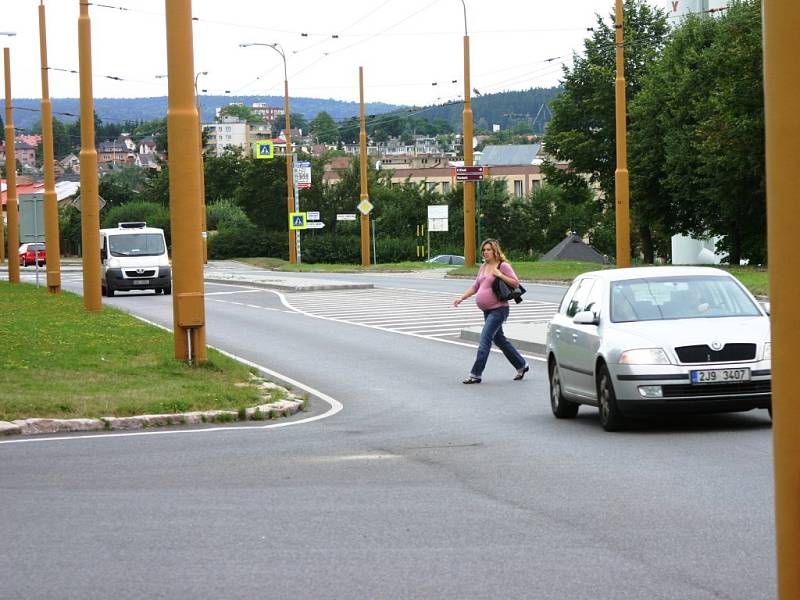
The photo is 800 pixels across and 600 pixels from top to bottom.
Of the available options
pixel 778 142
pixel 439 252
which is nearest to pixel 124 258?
pixel 778 142

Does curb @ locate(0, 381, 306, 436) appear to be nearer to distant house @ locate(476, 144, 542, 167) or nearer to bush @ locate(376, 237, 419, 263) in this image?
bush @ locate(376, 237, 419, 263)

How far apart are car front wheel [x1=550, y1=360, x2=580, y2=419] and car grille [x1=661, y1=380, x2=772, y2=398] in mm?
1913

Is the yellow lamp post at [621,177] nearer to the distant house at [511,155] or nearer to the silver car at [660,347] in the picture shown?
the silver car at [660,347]

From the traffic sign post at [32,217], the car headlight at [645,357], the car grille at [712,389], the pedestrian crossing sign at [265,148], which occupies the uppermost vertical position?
the pedestrian crossing sign at [265,148]


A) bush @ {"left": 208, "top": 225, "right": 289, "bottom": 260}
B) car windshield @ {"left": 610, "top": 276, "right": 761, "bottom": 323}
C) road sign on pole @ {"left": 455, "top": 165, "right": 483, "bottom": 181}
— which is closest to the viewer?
car windshield @ {"left": 610, "top": 276, "right": 761, "bottom": 323}

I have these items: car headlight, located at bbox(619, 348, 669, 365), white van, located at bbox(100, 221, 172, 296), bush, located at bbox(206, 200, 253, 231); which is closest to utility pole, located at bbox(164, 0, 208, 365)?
car headlight, located at bbox(619, 348, 669, 365)

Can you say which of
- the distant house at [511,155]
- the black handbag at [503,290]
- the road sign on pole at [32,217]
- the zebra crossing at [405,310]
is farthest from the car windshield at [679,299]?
the distant house at [511,155]

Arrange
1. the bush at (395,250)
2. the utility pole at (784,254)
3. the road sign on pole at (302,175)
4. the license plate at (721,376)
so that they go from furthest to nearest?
the bush at (395,250), the road sign on pole at (302,175), the license plate at (721,376), the utility pole at (784,254)

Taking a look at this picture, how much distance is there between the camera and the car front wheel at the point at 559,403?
15195 millimetres

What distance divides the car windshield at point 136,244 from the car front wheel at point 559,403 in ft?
121

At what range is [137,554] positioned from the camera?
7984 millimetres

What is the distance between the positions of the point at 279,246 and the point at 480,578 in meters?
97.9

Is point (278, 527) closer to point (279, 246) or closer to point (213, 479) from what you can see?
point (213, 479)

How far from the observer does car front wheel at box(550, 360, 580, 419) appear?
15.2 m
